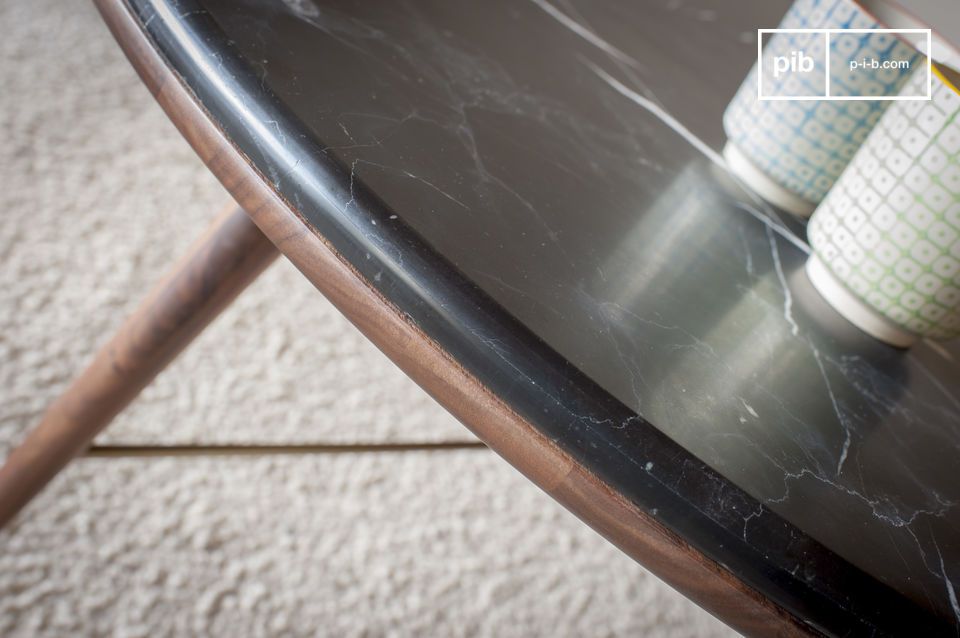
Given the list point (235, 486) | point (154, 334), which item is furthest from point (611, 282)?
point (235, 486)

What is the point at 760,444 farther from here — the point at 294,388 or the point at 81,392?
the point at 294,388

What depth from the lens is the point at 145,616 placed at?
57 cm

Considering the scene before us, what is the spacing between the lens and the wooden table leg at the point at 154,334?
353 millimetres

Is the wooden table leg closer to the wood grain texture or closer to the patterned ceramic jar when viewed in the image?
the wood grain texture

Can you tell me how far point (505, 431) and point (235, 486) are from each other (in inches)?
18.6

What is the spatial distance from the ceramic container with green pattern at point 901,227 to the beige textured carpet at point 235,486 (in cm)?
42

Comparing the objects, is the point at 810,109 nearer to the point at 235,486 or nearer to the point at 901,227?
the point at 901,227

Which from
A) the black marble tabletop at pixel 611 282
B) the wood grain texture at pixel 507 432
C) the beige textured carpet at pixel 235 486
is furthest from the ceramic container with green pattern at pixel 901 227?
the beige textured carpet at pixel 235 486

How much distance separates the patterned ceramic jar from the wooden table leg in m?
0.23

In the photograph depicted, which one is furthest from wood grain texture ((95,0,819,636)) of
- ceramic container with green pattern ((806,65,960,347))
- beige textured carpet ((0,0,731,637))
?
beige textured carpet ((0,0,731,637))

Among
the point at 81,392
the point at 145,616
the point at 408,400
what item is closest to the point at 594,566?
the point at 408,400
